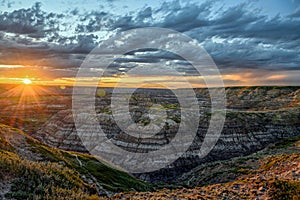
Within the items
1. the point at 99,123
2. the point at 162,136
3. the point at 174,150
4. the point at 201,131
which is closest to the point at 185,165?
the point at 174,150

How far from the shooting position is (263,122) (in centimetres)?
13188

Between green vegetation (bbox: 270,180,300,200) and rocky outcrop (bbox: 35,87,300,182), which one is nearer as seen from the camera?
green vegetation (bbox: 270,180,300,200)

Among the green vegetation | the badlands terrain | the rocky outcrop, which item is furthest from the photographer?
the rocky outcrop

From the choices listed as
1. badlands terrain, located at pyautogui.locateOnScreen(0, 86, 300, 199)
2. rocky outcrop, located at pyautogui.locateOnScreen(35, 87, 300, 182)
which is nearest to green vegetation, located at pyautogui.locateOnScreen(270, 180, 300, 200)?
badlands terrain, located at pyautogui.locateOnScreen(0, 86, 300, 199)

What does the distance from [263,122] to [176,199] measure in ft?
401

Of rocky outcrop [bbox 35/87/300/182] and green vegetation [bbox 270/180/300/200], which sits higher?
green vegetation [bbox 270/180/300/200]

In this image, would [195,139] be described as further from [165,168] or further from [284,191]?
[284,191]

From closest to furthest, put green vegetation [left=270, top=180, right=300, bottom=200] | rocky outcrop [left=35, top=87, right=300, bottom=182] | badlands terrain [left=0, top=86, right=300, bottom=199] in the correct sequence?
badlands terrain [left=0, top=86, right=300, bottom=199]
green vegetation [left=270, top=180, right=300, bottom=200]
rocky outcrop [left=35, top=87, right=300, bottom=182]

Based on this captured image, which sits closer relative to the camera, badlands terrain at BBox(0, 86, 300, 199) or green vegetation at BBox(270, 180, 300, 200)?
badlands terrain at BBox(0, 86, 300, 199)

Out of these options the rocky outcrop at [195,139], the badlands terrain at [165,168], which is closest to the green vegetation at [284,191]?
the badlands terrain at [165,168]

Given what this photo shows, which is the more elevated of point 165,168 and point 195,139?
point 195,139

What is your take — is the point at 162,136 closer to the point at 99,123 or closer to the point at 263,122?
the point at 99,123

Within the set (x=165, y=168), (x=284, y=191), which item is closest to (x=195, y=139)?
(x=165, y=168)

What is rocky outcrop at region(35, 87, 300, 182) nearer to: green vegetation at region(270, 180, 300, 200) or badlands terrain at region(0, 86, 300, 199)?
badlands terrain at region(0, 86, 300, 199)
